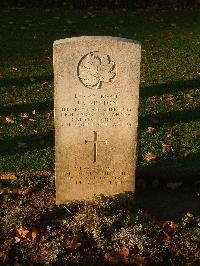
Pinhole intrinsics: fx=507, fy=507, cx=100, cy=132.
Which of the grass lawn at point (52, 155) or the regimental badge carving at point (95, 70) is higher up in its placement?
the regimental badge carving at point (95, 70)

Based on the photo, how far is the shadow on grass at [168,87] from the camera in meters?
8.89

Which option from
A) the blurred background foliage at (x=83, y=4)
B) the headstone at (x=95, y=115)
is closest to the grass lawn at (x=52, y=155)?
the headstone at (x=95, y=115)

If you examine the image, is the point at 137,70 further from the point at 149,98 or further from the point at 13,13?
the point at 13,13

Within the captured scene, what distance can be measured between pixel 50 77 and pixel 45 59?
1252 mm

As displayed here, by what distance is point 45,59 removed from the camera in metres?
10.8

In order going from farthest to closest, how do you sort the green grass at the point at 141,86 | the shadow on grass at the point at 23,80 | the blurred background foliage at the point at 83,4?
the blurred background foliage at the point at 83,4
the shadow on grass at the point at 23,80
the green grass at the point at 141,86

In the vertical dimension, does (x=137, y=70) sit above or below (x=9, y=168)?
above

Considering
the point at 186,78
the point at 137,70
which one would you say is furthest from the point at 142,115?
the point at 137,70

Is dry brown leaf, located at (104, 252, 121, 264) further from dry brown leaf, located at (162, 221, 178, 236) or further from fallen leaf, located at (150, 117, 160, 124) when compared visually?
fallen leaf, located at (150, 117, 160, 124)

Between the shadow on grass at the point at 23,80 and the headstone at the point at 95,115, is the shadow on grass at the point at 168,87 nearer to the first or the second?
the shadow on grass at the point at 23,80

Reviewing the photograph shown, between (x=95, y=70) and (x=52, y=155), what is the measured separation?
2.06 m

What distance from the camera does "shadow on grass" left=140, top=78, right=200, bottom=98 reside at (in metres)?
8.89

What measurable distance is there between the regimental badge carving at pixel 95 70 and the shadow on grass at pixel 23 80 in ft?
14.4

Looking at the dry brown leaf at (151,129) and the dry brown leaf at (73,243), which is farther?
the dry brown leaf at (151,129)
